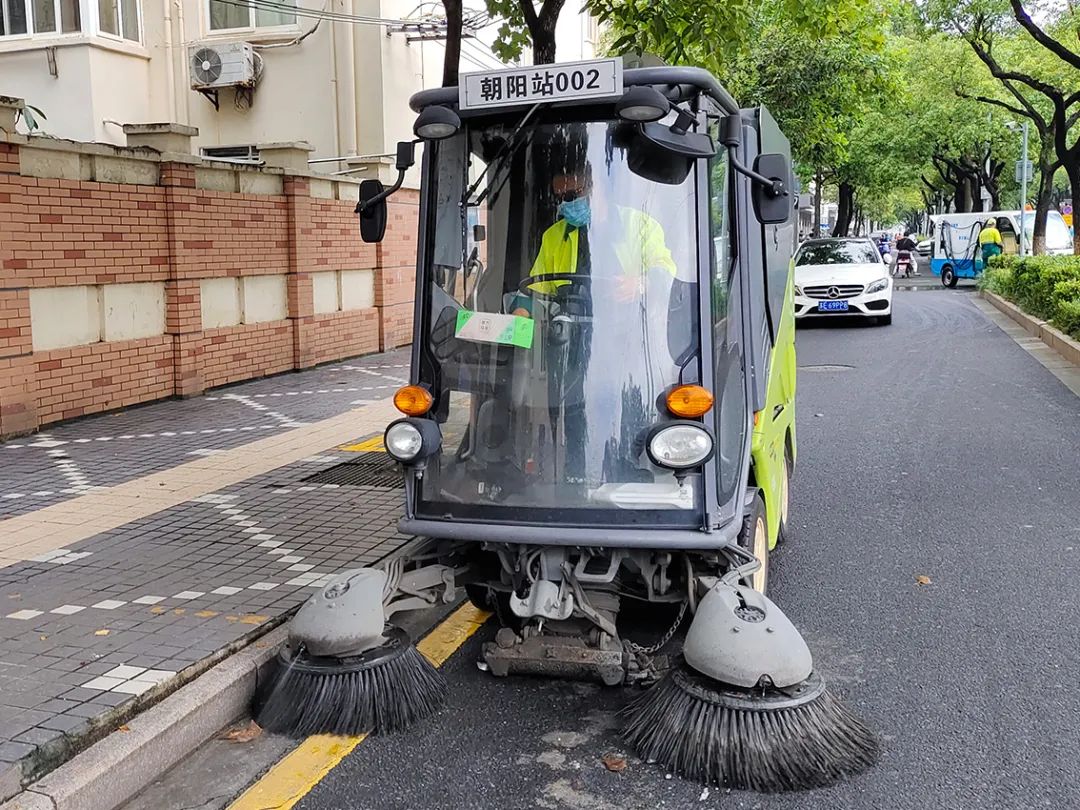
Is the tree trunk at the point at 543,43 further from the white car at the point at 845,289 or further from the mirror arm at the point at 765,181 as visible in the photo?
the white car at the point at 845,289

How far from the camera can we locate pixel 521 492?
405 cm

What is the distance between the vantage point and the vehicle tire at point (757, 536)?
4569mm

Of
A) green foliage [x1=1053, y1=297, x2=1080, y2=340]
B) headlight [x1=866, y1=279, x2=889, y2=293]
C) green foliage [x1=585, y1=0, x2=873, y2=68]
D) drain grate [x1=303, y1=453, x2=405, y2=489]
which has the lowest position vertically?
drain grate [x1=303, y1=453, x2=405, y2=489]

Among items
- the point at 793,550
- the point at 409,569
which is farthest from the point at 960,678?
the point at 409,569

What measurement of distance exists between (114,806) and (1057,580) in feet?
15.0

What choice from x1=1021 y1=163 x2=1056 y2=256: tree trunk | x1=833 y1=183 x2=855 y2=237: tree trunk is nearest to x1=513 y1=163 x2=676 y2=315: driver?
x1=1021 y1=163 x2=1056 y2=256: tree trunk

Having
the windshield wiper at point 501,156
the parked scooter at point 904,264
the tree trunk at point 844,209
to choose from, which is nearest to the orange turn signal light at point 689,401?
the windshield wiper at point 501,156

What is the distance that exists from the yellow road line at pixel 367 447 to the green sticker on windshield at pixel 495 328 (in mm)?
4531

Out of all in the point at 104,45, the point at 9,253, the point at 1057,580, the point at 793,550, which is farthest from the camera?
the point at 104,45

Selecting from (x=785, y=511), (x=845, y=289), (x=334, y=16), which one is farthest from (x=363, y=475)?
(x=845, y=289)

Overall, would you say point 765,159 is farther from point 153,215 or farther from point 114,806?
point 153,215

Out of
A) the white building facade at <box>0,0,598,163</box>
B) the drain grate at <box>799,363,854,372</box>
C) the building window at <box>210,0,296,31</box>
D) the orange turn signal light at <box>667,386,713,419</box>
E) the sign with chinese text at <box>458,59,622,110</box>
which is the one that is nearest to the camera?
the sign with chinese text at <box>458,59,622,110</box>

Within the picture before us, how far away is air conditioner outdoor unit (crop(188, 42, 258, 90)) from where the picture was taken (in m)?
16.1

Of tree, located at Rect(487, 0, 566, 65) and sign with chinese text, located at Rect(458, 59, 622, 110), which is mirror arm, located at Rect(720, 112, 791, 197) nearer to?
sign with chinese text, located at Rect(458, 59, 622, 110)
